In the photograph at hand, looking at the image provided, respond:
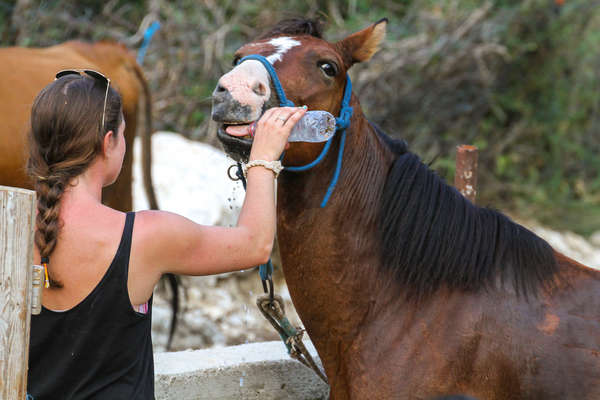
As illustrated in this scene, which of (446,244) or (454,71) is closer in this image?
(446,244)

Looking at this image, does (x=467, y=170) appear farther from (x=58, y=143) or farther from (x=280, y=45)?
(x=58, y=143)

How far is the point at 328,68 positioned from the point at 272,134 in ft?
A: 1.57

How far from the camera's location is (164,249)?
59.3 inches

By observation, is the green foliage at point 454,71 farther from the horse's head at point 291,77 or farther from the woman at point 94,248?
the woman at point 94,248

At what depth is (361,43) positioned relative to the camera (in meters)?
2.22

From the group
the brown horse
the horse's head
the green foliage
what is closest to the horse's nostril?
the horse's head

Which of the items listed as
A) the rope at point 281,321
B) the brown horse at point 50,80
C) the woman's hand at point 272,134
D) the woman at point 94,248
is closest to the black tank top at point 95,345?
the woman at point 94,248

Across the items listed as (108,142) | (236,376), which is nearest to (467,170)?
(236,376)

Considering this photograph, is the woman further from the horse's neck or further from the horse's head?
the horse's neck

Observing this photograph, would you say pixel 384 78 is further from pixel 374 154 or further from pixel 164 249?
pixel 164 249

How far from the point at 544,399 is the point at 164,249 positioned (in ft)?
4.14

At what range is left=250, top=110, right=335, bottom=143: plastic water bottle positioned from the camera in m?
1.91

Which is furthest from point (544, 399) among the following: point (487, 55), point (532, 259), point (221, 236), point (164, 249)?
point (487, 55)

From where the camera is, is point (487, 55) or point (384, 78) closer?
point (384, 78)
